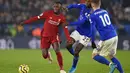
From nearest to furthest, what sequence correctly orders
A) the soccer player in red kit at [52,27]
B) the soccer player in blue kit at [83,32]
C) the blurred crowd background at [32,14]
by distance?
the soccer player in blue kit at [83,32] → the soccer player in red kit at [52,27] → the blurred crowd background at [32,14]

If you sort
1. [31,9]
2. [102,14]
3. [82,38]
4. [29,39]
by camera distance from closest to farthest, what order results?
[102,14]
[82,38]
[29,39]
[31,9]

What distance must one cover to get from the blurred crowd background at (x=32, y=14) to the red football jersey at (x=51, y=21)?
582 inches

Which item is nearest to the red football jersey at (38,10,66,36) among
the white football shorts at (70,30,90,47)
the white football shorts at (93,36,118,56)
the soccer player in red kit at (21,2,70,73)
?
the soccer player in red kit at (21,2,70,73)

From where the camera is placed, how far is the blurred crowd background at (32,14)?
31422 millimetres

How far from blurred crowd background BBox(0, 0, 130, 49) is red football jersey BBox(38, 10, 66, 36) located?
1479 centimetres

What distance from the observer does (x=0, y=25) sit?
32.8 metres

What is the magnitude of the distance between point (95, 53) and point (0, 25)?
64.0 feet

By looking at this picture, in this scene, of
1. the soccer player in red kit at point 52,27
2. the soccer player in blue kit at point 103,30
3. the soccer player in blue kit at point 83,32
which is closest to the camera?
the soccer player in blue kit at point 103,30

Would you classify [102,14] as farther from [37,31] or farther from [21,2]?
[21,2]

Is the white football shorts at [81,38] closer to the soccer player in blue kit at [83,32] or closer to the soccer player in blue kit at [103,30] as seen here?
the soccer player in blue kit at [83,32]

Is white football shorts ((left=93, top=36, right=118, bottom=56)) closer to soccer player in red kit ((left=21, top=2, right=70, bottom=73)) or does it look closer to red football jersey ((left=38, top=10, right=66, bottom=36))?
soccer player in red kit ((left=21, top=2, right=70, bottom=73))

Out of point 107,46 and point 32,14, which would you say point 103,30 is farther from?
point 32,14

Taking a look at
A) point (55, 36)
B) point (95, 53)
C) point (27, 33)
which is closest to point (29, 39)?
point (27, 33)

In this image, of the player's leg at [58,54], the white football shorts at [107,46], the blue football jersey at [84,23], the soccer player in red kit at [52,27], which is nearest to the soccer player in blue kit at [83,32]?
the blue football jersey at [84,23]
